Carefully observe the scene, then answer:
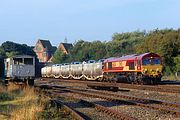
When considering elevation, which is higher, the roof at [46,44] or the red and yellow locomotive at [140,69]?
the roof at [46,44]

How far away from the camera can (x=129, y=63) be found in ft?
120

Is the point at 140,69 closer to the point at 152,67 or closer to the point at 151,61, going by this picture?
the point at 152,67

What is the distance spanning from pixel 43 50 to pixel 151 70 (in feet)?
374

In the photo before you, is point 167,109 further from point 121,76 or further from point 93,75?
point 93,75

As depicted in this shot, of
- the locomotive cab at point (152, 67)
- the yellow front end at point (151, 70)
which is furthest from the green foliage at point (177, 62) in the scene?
the yellow front end at point (151, 70)

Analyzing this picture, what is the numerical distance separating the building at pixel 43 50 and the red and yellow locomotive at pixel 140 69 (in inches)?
4223

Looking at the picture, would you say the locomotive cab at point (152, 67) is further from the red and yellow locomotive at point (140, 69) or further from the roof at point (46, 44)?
the roof at point (46, 44)

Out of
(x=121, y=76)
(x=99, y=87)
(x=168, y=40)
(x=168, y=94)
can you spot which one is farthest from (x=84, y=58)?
(x=168, y=94)

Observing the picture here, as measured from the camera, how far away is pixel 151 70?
114 feet

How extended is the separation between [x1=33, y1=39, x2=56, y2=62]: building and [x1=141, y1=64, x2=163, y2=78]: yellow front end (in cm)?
11061

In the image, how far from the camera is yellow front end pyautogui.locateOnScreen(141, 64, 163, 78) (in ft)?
112

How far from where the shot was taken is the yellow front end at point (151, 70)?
34.2 meters

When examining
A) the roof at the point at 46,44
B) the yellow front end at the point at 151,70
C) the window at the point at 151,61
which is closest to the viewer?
the yellow front end at the point at 151,70

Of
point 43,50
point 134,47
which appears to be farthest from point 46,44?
point 134,47
